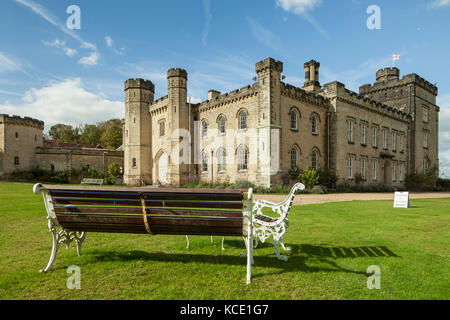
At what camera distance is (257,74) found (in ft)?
72.8

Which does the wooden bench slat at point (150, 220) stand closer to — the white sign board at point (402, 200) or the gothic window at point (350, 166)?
the white sign board at point (402, 200)

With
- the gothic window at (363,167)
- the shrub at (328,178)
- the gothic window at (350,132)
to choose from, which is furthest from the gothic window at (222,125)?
the gothic window at (363,167)

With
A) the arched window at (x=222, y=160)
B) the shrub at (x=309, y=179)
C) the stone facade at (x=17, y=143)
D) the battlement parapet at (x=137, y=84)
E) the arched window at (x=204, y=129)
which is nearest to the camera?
the shrub at (x=309, y=179)

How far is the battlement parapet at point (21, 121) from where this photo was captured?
3547 cm

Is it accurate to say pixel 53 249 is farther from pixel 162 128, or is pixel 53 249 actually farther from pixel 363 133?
pixel 363 133

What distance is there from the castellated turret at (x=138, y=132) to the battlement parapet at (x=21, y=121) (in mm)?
15704

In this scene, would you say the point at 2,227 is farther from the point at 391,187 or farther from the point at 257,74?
the point at 391,187

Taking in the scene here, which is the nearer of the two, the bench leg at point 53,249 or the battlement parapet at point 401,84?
the bench leg at point 53,249

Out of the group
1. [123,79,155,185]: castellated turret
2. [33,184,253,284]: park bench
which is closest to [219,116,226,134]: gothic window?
[123,79,155,185]: castellated turret

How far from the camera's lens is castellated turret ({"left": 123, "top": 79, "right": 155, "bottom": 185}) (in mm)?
31688

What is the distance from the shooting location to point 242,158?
2409cm

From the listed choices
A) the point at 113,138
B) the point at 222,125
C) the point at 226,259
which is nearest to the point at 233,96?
the point at 222,125
